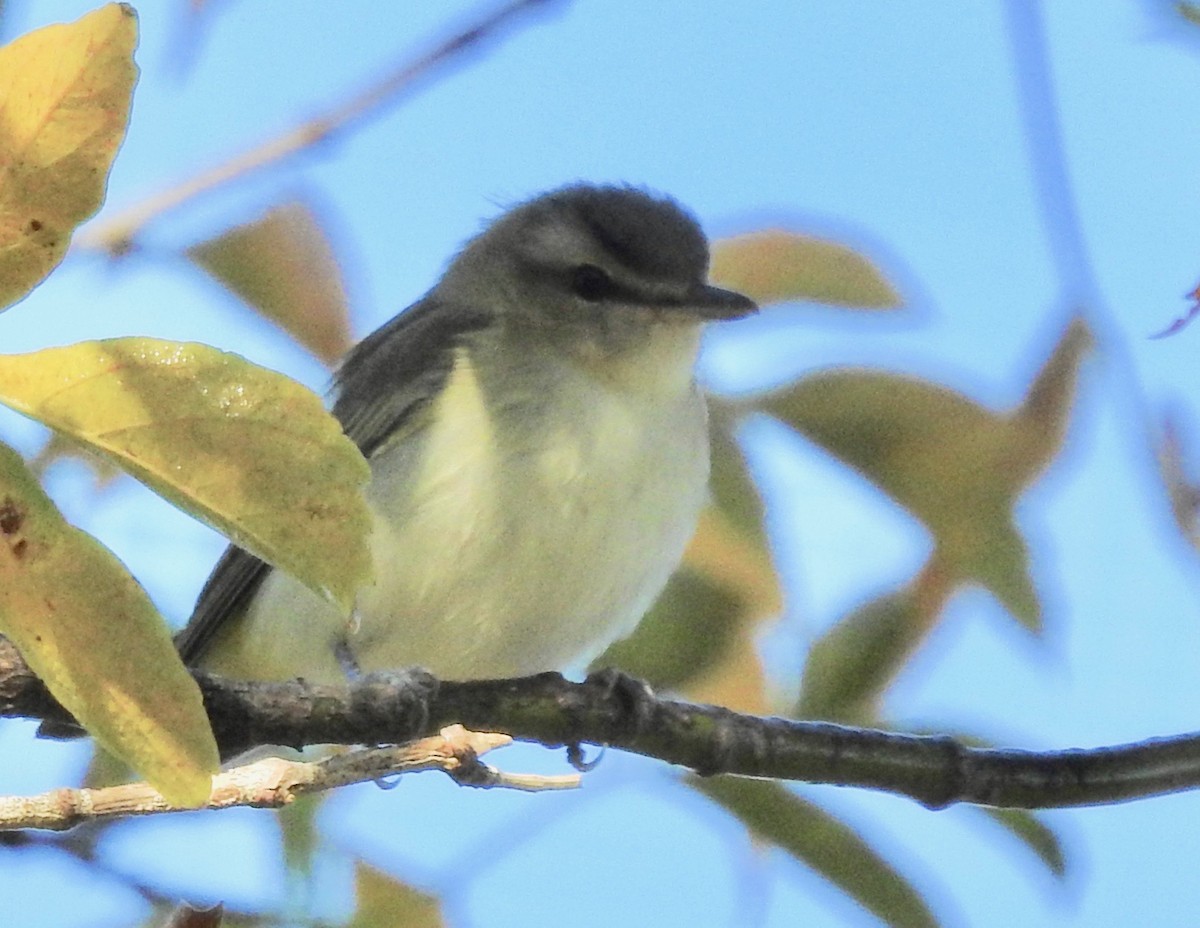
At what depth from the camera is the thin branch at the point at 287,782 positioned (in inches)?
56.6

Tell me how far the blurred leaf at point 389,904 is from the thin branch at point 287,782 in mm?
148

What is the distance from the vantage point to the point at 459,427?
2.39 metres

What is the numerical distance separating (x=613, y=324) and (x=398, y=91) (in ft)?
2.54

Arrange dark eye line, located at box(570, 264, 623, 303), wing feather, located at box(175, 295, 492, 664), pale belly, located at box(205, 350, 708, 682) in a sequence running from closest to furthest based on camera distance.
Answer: pale belly, located at box(205, 350, 708, 682), wing feather, located at box(175, 295, 492, 664), dark eye line, located at box(570, 264, 623, 303)

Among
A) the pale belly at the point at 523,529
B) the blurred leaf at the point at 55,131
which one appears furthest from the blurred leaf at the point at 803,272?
the blurred leaf at the point at 55,131

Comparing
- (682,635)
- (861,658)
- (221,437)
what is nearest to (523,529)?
(682,635)

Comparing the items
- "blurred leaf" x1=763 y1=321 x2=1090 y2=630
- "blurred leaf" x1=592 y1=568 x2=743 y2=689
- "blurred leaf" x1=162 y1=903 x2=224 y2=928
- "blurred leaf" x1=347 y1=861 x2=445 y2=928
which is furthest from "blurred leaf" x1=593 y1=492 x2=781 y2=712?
"blurred leaf" x1=162 y1=903 x2=224 y2=928

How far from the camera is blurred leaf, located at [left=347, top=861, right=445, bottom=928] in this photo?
1.73 metres

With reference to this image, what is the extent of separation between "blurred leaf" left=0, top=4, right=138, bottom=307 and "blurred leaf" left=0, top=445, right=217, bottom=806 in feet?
0.36

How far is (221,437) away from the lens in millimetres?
750

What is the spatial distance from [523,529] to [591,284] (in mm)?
635

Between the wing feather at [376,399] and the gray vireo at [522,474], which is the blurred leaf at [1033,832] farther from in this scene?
the wing feather at [376,399]

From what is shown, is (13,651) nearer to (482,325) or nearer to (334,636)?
(334,636)

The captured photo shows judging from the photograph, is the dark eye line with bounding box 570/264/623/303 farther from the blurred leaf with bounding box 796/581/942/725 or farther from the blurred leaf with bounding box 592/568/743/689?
the blurred leaf with bounding box 796/581/942/725
